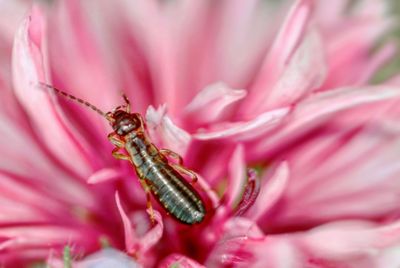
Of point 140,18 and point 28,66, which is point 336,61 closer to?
point 140,18

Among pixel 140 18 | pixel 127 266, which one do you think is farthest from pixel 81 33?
pixel 127 266

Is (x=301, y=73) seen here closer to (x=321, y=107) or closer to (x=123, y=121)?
(x=321, y=107)

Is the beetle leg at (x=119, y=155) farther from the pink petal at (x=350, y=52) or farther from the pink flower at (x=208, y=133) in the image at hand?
the pink petal at (x=350, y=52)

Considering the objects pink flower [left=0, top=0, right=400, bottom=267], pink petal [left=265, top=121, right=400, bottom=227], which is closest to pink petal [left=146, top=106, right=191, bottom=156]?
pink flower [left=0, top=0, right=400, bottom=267]

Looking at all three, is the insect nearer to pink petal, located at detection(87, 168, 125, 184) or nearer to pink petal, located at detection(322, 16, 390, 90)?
pink petal, located at detection(87, 168, 125, 184)

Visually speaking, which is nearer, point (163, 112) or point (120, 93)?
point (163, 112)

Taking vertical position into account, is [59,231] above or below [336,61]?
below
